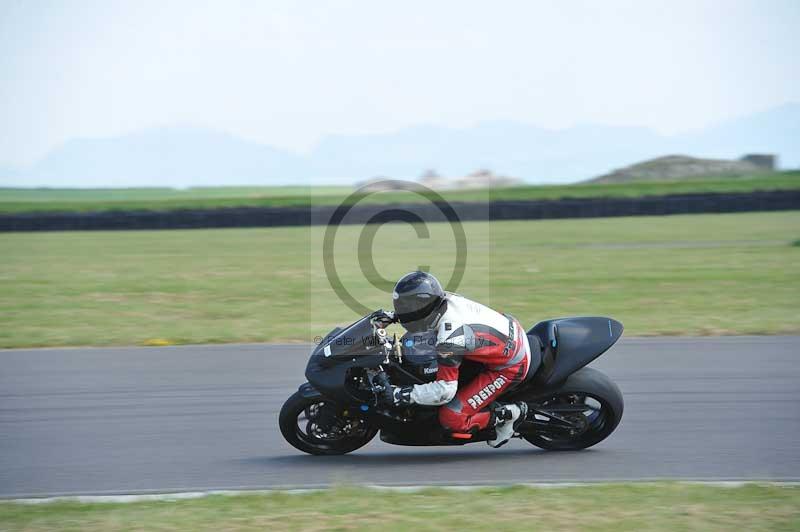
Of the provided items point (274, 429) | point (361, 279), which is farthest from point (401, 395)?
point (361, 279)

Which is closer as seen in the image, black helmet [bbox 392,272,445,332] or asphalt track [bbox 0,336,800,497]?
asphalt track [bbox 0,336,800,497]

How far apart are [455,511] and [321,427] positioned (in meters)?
1.75

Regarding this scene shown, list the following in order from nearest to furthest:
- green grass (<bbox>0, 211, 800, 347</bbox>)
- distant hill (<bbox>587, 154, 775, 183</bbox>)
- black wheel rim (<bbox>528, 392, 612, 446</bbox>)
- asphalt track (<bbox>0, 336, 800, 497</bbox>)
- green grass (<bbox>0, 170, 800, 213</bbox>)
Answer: asphalt track (<bbox>0, 336, 800, 497</bbox>) → black wheel rim (<bbox>528, 392, 612, 446</bbox>) → green grass (<bbox>0, 211, 800, 347</bbox>) → green grass (<bbox>0, 170, 800, 213</bbox>) → distant hill (<bbox>587, 154, 775, 183</bbox>)

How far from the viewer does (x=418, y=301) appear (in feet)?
20.0

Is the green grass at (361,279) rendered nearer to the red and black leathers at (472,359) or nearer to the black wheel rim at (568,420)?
the black wheel rim at (568,420)

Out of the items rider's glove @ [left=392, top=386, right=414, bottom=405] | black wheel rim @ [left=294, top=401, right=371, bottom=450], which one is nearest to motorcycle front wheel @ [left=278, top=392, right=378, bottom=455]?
black wheel rim @ [left=294, top=401, right=371, bottom=450]

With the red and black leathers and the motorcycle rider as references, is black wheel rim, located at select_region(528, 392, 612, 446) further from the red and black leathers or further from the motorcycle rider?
the red and black leathers

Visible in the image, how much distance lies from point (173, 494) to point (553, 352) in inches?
117

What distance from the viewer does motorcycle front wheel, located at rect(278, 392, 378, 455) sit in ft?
21.0

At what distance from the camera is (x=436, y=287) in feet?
20.2

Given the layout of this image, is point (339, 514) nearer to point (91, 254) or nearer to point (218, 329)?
point (218, 329)

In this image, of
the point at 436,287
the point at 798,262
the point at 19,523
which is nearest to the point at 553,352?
the point at 436,287

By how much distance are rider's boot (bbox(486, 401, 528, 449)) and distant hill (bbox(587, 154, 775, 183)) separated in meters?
42.7

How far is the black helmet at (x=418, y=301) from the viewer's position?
6086 mm
